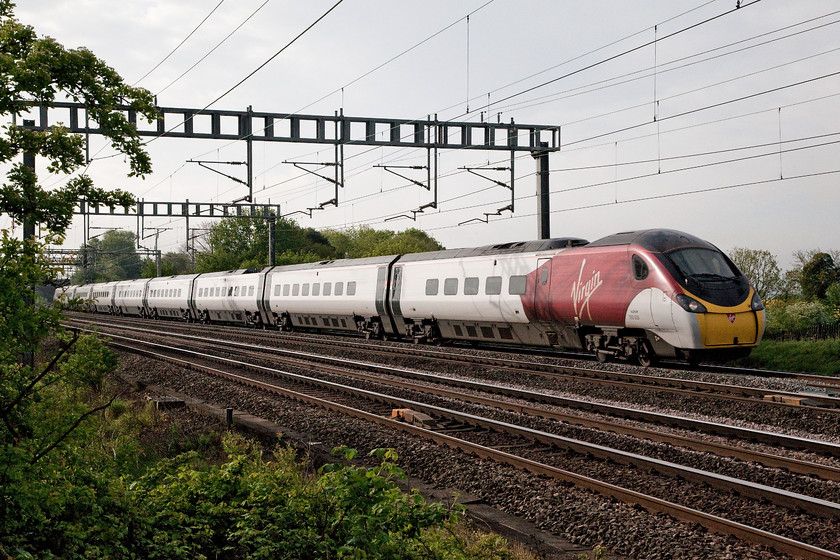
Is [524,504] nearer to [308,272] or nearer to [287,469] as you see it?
[287,469]

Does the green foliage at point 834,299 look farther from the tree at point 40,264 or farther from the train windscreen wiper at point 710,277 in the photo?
the tree at point 40,264

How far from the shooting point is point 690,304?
14883mm

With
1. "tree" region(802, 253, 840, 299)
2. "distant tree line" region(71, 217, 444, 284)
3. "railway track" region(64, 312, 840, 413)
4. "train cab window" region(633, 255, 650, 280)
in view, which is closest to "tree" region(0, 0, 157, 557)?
"railway track" region(64, 312, 840, 413)

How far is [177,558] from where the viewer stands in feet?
15.7

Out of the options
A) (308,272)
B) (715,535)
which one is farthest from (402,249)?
(715,535)

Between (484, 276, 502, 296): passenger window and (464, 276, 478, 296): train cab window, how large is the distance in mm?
472

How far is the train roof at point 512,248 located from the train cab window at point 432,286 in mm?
783

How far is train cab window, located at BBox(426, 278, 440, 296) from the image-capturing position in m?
23.2

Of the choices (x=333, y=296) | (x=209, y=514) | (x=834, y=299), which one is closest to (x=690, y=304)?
(x=209, y=514)

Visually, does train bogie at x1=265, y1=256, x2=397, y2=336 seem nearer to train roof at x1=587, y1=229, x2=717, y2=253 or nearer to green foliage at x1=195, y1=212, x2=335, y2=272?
train roof at x1=587, y1=229, x2=717, y2=253

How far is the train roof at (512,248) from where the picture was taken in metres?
19.4

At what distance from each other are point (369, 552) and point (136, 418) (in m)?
8.86

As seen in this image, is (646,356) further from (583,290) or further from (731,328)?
(731,328)

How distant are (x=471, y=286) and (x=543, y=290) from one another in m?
3.30
